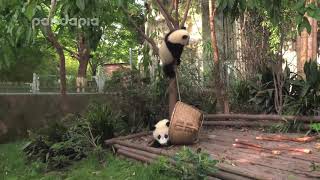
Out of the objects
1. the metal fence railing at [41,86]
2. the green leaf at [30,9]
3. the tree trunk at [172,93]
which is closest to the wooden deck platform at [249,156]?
the tree trunk at [172,93]

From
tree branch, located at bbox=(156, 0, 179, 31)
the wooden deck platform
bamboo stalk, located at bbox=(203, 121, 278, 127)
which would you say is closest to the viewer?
the wooden deck platform

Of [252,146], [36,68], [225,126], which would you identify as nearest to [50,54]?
[36,68]

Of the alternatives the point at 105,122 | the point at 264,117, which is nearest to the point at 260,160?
the point at 264,117

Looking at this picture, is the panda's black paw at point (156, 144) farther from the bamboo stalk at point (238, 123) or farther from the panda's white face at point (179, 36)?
the bamboo stalk at point (238, 123)

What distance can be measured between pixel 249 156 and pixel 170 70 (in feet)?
9.41

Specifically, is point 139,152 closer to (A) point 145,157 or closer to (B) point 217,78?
(A) point 145,157

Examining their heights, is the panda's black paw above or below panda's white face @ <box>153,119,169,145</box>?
below

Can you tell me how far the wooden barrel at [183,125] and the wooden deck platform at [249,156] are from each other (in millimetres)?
166

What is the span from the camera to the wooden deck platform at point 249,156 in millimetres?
5711

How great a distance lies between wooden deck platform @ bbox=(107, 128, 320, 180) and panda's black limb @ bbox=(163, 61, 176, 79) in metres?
1.29

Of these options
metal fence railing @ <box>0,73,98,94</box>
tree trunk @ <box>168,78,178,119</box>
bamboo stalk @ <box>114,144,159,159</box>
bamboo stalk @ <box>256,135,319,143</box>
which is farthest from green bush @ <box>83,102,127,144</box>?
metal fence railing @ <box>0,73,98,94</box>

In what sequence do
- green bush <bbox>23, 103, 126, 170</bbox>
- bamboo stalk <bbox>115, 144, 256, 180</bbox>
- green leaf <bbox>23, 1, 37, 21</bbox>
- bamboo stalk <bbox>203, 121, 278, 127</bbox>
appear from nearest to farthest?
green leaf <bbox>23, 1, 37, 21</bbox> → bamboo stalk <bbox>115, 144, 256, 180</bbox> → green bush <bbox>23, 103, 126, 170</bbox> → bamboo stalk <bbox>203, 121, 278, 127</bbox>

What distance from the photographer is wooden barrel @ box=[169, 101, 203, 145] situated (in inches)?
321

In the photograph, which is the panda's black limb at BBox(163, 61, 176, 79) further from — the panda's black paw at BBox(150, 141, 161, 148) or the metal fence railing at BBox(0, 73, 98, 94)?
the metal fence railing at BBox(0, 73, 98, 94)
